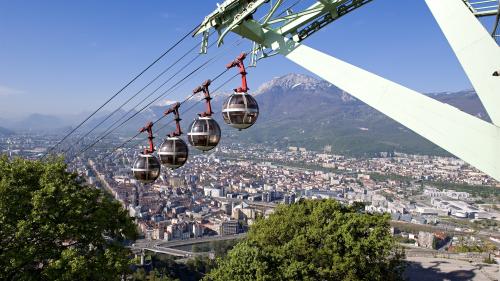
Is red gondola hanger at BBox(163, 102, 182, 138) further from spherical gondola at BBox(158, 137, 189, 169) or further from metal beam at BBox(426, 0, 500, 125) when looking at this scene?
metal beam at BBox(426, 0, 500, 125)

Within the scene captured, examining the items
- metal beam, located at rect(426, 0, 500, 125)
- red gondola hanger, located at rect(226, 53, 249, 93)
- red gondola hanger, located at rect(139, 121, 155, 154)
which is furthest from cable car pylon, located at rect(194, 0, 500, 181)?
red gondola hanger, located at rect(139, 121, 155, 154)

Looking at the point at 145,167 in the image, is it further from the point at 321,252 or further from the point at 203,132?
the point at 321,252

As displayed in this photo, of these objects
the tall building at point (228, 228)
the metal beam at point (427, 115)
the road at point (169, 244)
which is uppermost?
the metal beam at point (427, 115)

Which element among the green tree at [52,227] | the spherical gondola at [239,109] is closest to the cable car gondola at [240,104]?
the spherical gondola at [239,109]

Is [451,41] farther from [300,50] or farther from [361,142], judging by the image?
[361,142]

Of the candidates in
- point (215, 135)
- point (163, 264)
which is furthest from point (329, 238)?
point (163, 264)

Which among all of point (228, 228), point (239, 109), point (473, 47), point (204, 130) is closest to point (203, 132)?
point (204, 130)

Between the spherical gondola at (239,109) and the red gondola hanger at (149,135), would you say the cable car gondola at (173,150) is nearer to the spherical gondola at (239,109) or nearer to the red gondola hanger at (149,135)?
the red gondola hanger at (149,135)
